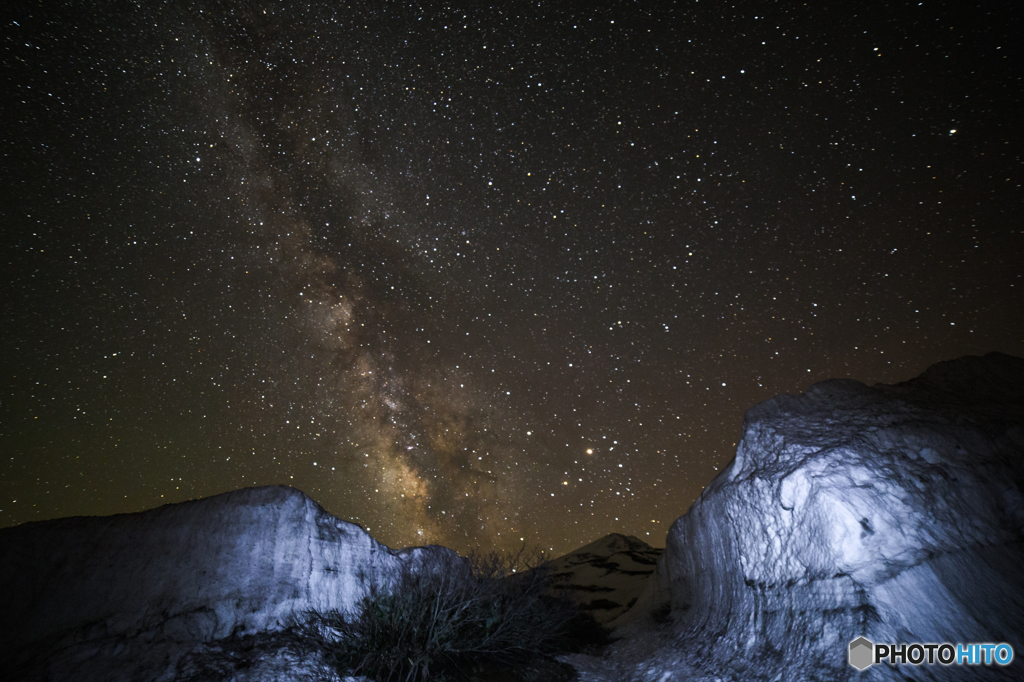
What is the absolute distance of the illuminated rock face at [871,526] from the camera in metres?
5.54

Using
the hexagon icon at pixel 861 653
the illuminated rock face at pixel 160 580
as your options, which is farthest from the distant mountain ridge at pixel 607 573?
the hexagon icon at pixel 861 653

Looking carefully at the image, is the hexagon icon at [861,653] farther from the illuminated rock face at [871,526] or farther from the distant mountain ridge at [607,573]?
the distant mountain ridge at [607,573]

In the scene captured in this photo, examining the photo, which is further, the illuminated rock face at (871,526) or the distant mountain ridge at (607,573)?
the distant mountain ridge at (607,573)

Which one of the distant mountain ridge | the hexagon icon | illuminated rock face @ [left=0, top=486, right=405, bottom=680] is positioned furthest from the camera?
the distant mountain ridge

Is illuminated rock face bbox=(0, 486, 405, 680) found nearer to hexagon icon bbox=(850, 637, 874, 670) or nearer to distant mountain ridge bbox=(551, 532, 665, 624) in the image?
hexagon icon bbox=(850, 637, 874, 670)

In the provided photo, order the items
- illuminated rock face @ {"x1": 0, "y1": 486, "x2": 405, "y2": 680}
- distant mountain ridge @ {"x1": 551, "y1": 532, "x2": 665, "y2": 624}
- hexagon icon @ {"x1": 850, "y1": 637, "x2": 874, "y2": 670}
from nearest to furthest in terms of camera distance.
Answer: hexagon icon @ {"x1": 850, "y1": 637, "x2": 874, "y2": 670} < illuminated rock face @ {"x1": 0, "y1": 486, "x2": 405, "y2": 680} < distant mountain ridge @ {"x1": 551, "y1": 532, "x2": 665, "y2": 624}

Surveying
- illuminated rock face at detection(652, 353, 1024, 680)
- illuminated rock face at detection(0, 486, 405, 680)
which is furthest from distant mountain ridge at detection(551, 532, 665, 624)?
→ illuminated rock face at detection(0, 486, 405, 680)

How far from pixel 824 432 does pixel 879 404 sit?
1.22m

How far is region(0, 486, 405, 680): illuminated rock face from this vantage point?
641cm

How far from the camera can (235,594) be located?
7.97m

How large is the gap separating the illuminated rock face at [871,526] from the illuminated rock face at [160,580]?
8148 mm

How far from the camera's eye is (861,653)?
18.5ft

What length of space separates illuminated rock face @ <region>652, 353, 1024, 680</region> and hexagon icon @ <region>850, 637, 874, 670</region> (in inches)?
4.1

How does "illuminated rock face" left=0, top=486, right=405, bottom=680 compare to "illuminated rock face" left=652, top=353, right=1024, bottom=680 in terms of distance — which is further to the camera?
"illuminated rock face" left=0, top=486, right=405, bottom=680
